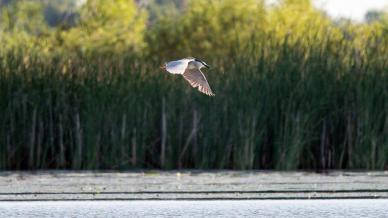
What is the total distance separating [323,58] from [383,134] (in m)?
1.31

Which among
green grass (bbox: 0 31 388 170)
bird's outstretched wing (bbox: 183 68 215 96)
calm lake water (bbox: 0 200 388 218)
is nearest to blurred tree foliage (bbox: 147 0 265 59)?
green grass (bbox: 0 31 388 170)

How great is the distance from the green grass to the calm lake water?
455cm

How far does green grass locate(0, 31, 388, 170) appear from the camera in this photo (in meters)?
15.6

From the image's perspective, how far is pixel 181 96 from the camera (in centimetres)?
1581

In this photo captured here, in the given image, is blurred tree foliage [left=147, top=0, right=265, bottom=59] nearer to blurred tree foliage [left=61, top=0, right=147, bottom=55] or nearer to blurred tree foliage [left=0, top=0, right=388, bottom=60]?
blurred tree foliage [left=0, top=0, right=388, bottom=60]

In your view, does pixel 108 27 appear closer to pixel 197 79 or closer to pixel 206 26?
pixel 206 26

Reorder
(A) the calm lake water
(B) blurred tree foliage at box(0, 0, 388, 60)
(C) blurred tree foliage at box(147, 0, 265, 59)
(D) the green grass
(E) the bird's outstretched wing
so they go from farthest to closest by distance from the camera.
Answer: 1. (C) blurred tree foliage at box(147, 0, 265, 59)
2. (B) blurred tree foliage at box(0, 0, 388, 60)
3. (D) the green grass
4. (E) the bird's outstretched wing
5. (A) the calm lake water

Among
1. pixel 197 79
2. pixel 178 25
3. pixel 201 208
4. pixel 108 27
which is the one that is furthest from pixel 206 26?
pixel 201 208

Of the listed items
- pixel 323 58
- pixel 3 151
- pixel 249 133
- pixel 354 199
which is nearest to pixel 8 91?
pixel 3 151

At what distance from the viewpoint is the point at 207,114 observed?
51.8 feet

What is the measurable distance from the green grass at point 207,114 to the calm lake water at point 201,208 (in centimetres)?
455

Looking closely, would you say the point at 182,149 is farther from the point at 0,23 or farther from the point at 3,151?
the point at 0,23

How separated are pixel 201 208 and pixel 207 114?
5.38m

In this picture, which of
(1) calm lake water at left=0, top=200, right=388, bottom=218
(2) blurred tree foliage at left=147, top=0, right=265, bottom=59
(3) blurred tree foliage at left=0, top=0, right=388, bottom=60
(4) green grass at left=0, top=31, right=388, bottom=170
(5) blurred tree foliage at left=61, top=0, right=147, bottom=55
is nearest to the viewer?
(1) calm lake water at left=0, top=200, right=388, bottom=218
